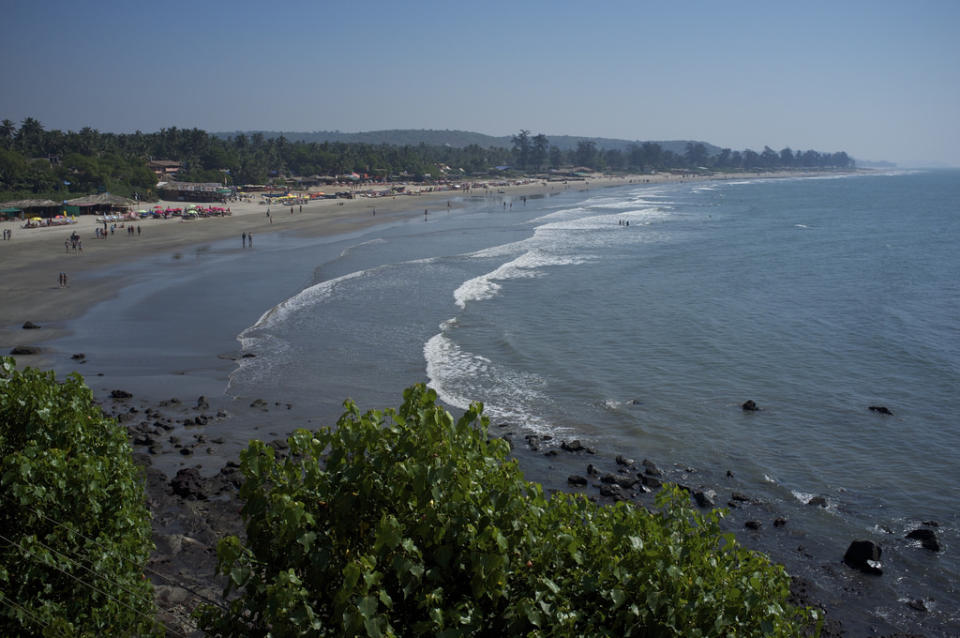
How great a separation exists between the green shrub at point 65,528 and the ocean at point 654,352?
11557mm

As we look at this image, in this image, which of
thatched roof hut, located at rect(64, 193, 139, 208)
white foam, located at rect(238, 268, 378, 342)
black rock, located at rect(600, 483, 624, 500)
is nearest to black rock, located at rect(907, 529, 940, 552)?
black rock, located at rect(600, 483, 624, 500)

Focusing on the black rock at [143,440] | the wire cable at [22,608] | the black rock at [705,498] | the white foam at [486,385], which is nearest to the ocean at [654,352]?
the white foam at [486,385]

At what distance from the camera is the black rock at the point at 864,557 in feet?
49.4

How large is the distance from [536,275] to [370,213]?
5178cm

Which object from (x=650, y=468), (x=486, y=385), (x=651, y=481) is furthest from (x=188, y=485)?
(x=650, y=468)

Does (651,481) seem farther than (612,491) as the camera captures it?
Yes

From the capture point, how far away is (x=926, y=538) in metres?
16.3

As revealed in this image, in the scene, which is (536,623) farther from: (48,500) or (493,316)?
(493,316)

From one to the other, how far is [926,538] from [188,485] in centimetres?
1712

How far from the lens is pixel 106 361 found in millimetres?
27906

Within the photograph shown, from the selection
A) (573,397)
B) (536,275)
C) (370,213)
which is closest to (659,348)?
(573,397)

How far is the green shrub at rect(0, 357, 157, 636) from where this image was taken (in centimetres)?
855

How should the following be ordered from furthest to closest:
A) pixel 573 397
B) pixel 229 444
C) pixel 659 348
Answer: pixel 659 348
pixel 573 397
pixel 229 444

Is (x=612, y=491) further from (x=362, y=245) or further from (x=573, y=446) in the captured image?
(x=362, y=245)
